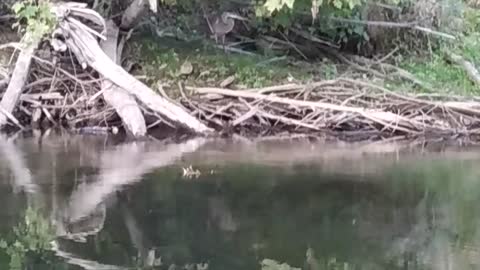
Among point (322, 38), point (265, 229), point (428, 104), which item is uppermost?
point (322, 38)

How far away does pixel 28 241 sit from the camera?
766 centimetres

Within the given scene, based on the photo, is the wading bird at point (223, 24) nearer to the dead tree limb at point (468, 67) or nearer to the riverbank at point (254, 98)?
the riverbank at point (254, 98)

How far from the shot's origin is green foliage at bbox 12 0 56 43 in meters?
14.6

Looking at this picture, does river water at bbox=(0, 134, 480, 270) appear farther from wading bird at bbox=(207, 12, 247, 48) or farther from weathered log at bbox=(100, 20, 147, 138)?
wading bird at bbox=(207, 12, 247, 48)

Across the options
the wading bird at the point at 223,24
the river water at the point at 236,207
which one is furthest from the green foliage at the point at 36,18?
the wading bird at the point at 223,24

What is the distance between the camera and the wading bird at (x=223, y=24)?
690 inches

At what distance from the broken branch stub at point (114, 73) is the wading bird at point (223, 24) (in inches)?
118

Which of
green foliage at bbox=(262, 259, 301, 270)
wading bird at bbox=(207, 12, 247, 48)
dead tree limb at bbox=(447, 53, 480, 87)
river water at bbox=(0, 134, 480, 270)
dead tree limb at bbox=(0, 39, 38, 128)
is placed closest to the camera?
green foliage at bbox=(262, 259, 301, 270)

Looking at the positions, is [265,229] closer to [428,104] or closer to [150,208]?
[150,208]

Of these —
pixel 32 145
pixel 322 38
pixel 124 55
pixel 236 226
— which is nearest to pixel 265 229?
pixel 236 226

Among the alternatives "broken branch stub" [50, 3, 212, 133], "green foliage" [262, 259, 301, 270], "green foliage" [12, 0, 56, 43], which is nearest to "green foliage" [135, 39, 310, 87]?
"broken branch stub" [50, 3, 212, 133]

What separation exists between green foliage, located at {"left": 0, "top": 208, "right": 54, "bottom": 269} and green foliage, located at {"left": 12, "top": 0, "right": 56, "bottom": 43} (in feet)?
21.5

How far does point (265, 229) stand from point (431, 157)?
483 centimetres

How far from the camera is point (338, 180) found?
34.5 ft
